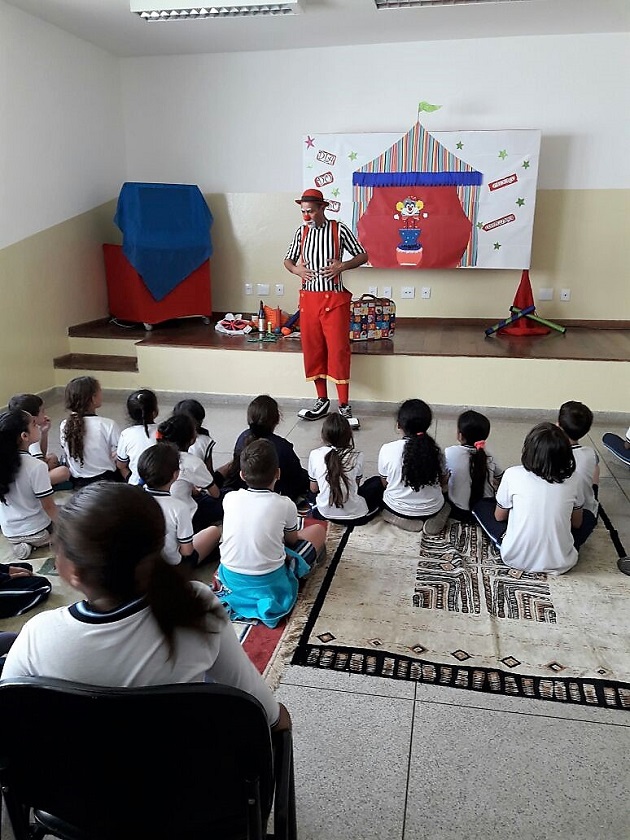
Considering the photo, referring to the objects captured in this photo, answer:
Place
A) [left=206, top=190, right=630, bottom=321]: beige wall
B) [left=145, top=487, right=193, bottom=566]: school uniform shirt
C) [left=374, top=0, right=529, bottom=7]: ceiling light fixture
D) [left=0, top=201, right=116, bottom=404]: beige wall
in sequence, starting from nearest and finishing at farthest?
[left=145, top=487, right=193, bottom=566]: school uniform shirt
[left=374, top=0, right=529, bottom=7]: ceiling light fixture
[left=0, top=201, right=116, bottom=404]: beige wall
[left=206, top=190, right=630, bottom=321]: beige wall

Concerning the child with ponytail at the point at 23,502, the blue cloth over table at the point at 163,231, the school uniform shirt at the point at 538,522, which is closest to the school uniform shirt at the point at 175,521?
the child with ponytail at the point at 23,502

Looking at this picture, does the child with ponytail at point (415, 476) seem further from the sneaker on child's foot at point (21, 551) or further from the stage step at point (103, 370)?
the stage step at point (103, 370)

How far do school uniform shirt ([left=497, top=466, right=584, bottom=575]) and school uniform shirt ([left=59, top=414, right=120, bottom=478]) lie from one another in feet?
6.29

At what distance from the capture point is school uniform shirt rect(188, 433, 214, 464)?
318 cm

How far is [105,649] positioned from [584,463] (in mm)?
2334

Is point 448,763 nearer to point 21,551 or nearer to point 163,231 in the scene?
point 21,551

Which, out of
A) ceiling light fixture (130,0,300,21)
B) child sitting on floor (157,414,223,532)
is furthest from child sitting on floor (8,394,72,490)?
ceiling light fixture (130,0,300,21)

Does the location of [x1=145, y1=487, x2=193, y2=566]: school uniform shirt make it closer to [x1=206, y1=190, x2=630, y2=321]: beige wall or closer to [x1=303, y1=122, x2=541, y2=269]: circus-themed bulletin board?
[x1=303, y1=122, x2=541, y2=269]: circus-themed bulletin board

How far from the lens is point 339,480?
2998 mm

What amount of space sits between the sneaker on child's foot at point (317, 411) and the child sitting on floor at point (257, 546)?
238 centimetres

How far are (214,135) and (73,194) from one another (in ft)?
4.85

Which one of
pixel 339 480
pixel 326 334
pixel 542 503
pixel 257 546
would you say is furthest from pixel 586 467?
pixel 326 334

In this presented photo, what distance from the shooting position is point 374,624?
Answer: 93.0 inches

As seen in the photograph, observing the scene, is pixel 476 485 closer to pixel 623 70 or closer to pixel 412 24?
pixel 412 24
